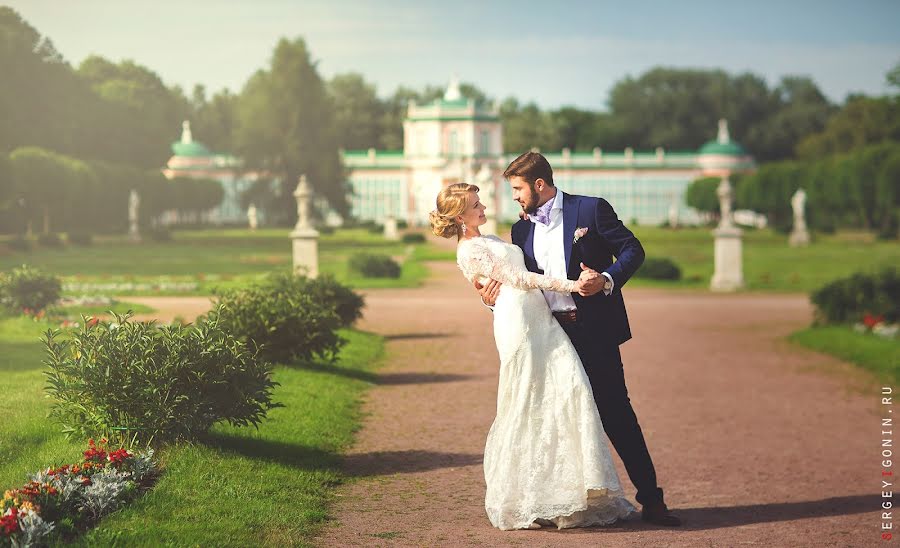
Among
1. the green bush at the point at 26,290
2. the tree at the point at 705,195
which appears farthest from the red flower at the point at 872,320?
the tree at the point at 705,195

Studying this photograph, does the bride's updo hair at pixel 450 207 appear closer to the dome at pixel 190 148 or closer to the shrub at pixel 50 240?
the shrub at pixel 50 240

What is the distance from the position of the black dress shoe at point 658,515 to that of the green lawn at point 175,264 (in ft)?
17.3

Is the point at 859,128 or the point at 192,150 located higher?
the point at 859,128

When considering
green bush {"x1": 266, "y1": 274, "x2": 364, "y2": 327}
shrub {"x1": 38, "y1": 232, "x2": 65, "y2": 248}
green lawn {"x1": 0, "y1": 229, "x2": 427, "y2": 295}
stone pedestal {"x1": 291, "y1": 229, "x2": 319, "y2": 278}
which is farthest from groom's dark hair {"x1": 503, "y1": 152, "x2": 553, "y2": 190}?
stone pedestal {"x1": 291, "y1": 229, "x2": 319, "y2": 278}

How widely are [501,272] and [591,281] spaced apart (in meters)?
0.44

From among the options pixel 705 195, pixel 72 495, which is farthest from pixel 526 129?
pixel 72 495

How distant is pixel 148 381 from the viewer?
6.80 m

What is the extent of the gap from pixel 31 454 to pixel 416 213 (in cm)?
7179

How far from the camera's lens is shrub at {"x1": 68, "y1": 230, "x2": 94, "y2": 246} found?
18044 mm

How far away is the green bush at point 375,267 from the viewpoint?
26516 millimetres

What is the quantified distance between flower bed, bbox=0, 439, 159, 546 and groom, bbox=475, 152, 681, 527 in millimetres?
1921

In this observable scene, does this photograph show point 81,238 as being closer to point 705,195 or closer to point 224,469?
point 224,469

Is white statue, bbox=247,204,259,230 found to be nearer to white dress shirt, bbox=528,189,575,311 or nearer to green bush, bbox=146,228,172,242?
green bush, bbox=146,228,172,242

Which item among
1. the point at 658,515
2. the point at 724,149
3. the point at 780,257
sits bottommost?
the point at 780,257
